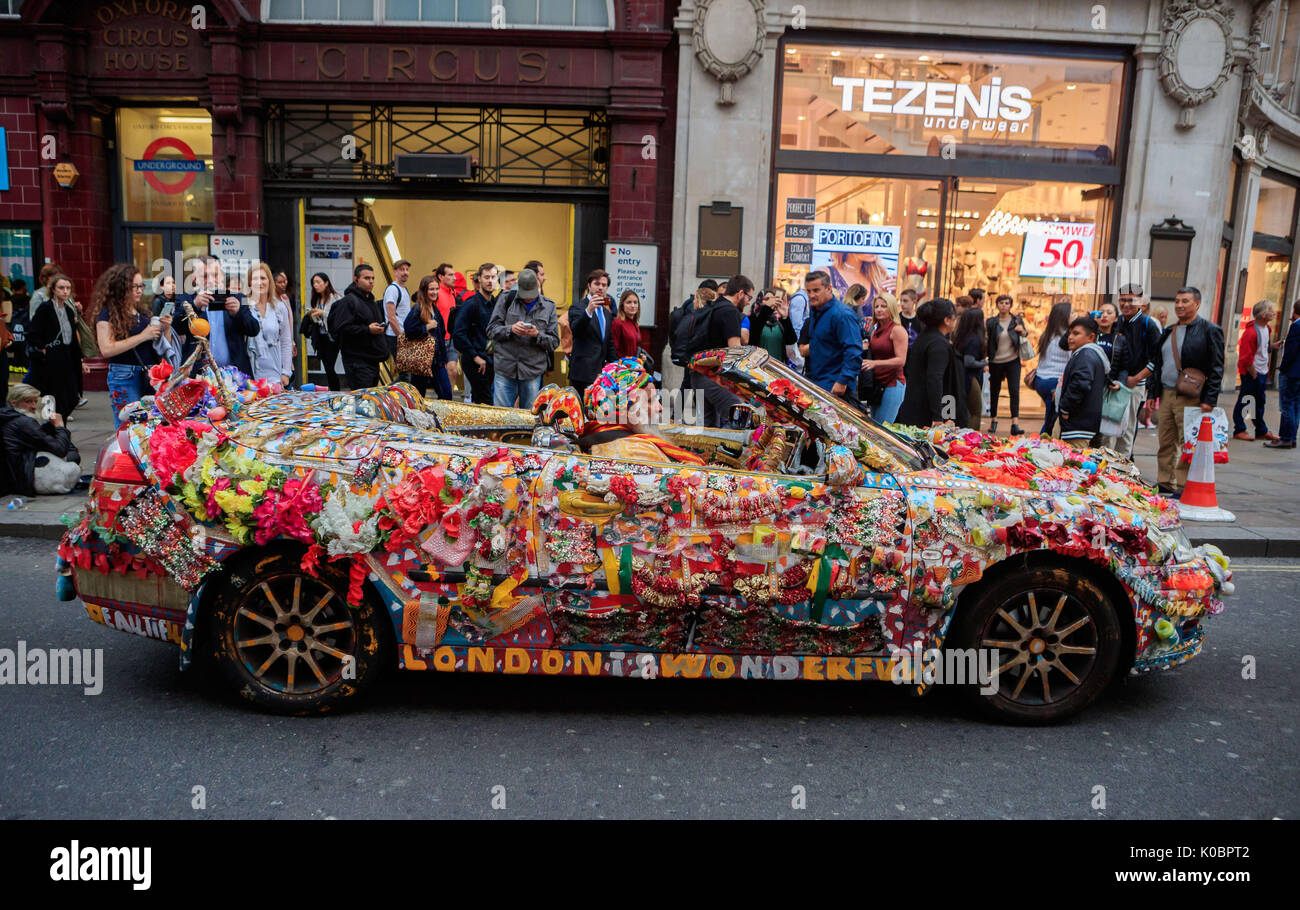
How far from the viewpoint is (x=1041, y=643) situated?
400cm

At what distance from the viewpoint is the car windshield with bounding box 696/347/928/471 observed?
4016 millimetres

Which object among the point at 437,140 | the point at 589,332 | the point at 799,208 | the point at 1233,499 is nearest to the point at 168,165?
the point at 437,140

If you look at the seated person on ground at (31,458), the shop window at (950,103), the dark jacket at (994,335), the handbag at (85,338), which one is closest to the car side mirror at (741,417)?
the seated person on ground at (31,458)

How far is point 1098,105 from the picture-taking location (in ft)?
45.2

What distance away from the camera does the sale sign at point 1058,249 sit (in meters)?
14.1

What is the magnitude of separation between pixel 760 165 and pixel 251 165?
6.90 metres

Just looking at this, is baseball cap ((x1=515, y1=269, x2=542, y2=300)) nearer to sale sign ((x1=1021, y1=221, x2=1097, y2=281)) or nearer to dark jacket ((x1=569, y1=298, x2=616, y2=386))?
dark jacket ((x1=569, y1=298, x2=616, y2=386))

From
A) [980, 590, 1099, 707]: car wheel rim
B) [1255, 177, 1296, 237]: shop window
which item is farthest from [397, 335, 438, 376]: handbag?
[1255, 177, 1296, 237]: shop window

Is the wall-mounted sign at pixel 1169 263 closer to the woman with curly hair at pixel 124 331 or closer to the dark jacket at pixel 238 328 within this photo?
the dark jacket at pixel 238 328

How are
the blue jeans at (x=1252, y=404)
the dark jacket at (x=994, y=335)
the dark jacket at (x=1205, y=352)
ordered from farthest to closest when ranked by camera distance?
the blue jeans at (x=1252, y=404), the dark jacket at (x=994, y=335), the dark jacket at (x=1205, y=352)

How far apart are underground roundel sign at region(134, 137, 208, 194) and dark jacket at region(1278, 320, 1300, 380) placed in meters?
14.7

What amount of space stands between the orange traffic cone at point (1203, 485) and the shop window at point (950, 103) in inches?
277

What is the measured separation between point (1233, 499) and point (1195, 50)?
7682mm
